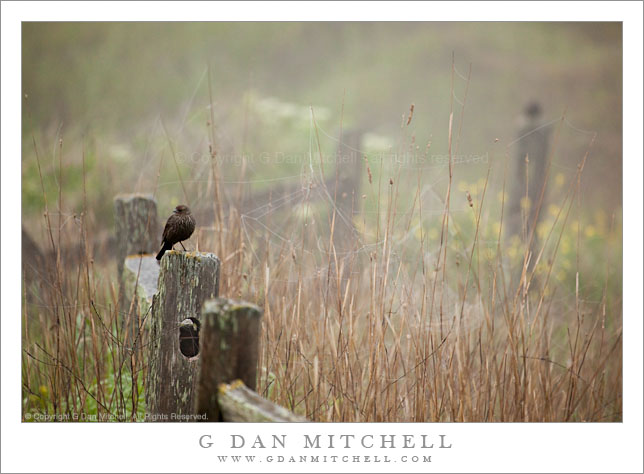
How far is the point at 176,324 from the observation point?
188 cm

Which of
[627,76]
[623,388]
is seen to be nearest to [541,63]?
[627,76]

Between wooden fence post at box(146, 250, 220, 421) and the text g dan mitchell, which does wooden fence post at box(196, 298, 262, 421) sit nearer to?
wooden fence post at box(146, 250, 220, 421)

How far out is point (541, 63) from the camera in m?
2.54

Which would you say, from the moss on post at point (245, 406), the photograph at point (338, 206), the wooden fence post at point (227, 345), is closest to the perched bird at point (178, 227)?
the photograph at point (338, 206)

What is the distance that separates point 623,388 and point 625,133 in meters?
1.20

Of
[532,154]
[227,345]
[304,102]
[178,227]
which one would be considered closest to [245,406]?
[227,345]

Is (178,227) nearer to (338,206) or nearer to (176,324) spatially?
(176,324)

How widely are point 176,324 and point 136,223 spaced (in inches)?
34.9

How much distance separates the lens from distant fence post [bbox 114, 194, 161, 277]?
8.38ft

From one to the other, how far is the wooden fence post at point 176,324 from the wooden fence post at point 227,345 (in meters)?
0.39

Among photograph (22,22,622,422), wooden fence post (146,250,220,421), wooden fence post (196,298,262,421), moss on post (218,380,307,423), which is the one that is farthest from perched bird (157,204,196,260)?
moss on post (218,380,307,423)

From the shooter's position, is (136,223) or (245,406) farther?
(136,223)

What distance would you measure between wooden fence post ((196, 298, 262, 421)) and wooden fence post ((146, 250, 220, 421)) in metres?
0.39

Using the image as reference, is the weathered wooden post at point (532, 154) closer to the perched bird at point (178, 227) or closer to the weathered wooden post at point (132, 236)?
the perched bird at point (178, 227)
